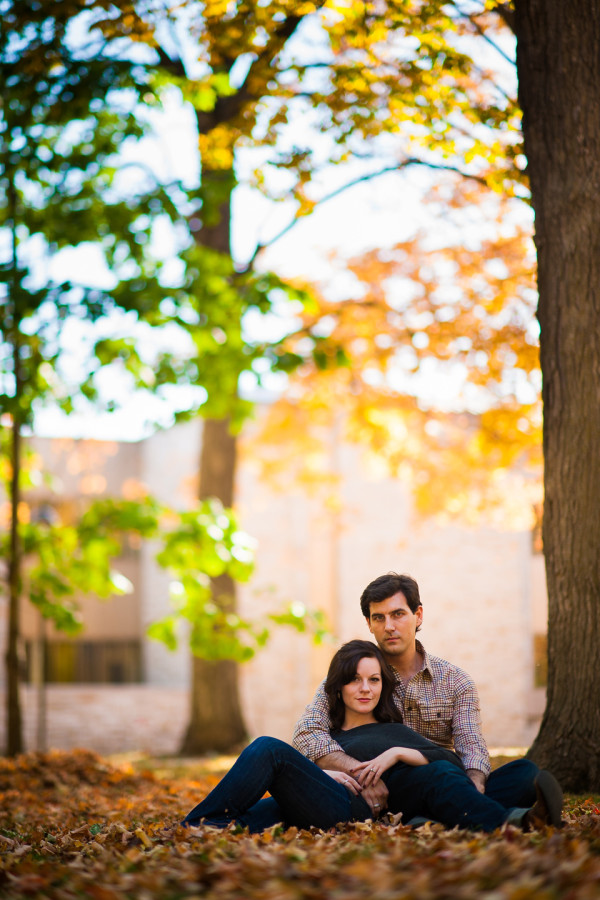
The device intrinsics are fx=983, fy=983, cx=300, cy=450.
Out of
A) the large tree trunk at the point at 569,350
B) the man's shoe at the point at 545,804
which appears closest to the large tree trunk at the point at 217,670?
the large tree trunk at the point at 569,350

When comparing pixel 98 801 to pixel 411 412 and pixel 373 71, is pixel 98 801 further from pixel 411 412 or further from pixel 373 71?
pixel 411 412

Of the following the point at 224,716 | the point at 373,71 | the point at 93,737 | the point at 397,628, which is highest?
the point at 373,71

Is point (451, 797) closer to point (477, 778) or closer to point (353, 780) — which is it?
point (477, 778)

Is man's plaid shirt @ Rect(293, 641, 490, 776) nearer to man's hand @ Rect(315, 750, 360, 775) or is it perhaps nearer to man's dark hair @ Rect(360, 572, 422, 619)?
man's hand @ Rect(315, 750, 360, 775)

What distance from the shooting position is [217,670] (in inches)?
525

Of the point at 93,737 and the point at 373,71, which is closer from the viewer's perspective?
the point at 373,71

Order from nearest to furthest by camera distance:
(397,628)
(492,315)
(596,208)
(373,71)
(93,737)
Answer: (397,628) < (596,208) < (373,71) < (492,315) < (93,737)

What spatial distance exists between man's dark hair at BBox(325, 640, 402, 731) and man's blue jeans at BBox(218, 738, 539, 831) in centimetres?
34

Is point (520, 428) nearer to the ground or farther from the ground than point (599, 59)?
nearer to the ground

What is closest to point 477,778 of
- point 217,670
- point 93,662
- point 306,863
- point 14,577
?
point 306,863

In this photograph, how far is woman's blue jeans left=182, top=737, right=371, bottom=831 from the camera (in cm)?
423

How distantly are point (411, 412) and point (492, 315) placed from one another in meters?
2.52

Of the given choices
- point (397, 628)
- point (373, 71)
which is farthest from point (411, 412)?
point (397, 628)

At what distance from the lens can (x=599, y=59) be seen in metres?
5.55
